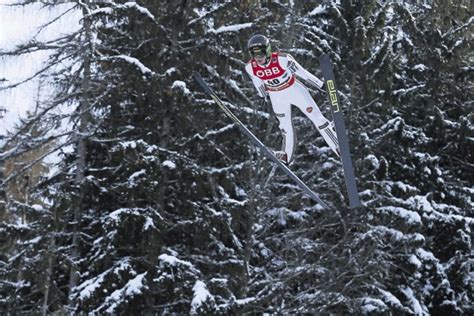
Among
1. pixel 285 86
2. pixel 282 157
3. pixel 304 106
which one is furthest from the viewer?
pixel 282 157

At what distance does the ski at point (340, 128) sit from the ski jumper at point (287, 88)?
0.13 metres

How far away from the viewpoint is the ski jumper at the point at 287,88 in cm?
905

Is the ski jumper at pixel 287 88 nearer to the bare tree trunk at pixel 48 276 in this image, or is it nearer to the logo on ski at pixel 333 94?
the logo on ski at pixel 333 94

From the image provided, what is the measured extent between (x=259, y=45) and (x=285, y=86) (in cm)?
83

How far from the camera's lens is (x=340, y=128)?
9102 millimetres

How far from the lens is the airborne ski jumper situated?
29.3 ft

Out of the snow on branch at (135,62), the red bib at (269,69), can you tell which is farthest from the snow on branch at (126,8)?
the red bib at (269,69)

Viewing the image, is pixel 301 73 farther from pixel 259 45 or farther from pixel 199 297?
pixel 199 297

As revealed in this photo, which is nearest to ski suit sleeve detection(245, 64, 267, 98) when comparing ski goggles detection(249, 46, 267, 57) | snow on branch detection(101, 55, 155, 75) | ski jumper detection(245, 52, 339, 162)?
ski jumper detection(245, 52, 339, 162)

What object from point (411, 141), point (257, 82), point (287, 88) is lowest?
point (287, 88)

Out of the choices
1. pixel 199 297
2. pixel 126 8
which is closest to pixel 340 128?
pixel 199 297

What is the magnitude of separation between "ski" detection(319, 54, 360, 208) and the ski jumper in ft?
0.41

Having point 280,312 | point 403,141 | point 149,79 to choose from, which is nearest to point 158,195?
point 149,79

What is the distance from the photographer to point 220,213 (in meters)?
15.4
